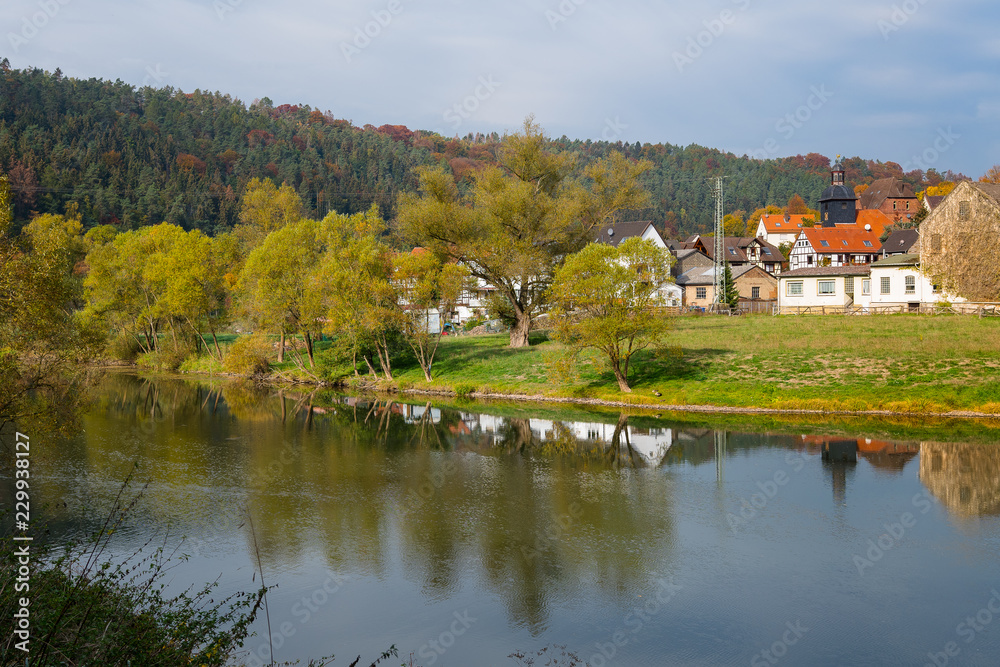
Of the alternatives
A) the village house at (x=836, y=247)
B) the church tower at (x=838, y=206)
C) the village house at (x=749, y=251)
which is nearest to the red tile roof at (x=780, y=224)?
the church tower at (x=838, y=206)

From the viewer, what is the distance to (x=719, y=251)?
61.4m

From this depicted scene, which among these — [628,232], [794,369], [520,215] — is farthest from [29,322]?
[628,232]

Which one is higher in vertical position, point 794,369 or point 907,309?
point 907,309

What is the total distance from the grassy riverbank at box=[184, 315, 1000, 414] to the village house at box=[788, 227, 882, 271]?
4363cm

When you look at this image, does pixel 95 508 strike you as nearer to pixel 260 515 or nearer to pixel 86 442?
pixel 260 515

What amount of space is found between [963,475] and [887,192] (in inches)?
4704

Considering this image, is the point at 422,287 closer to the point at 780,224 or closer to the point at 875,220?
the point at 875,220

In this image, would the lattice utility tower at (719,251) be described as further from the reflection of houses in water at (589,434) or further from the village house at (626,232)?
the reflection of houses in water at (589,434)

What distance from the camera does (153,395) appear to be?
41.0 m

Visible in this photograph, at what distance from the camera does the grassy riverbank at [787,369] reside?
31.4m

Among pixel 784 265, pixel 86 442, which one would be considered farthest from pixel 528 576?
pixel 784 265

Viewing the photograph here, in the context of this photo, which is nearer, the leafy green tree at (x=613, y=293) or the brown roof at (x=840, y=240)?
the leafy green tree at (x=613, y=293)

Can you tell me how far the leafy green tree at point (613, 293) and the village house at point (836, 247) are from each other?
6257cm

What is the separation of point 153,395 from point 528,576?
33603 millimetres
